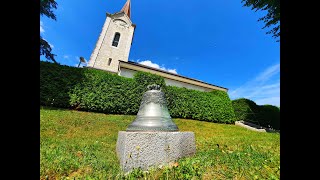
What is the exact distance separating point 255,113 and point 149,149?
20028mm

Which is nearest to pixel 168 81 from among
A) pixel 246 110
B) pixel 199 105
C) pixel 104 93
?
pixel 199 105

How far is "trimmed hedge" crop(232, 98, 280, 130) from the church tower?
15.4 metres

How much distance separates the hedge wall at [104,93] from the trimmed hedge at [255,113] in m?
4.33

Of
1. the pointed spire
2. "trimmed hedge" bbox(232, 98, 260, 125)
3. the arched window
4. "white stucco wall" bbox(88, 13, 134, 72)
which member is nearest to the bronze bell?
"trimmed hedge" bbox(232, 98, 260, 125)

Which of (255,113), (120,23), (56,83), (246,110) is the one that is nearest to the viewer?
(56,83)

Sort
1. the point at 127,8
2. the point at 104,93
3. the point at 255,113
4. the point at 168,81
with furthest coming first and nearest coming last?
the point at 127,8, the point at 168,81, the point at 255,113, the point at 104,93

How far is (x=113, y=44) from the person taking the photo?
2680 centimetres

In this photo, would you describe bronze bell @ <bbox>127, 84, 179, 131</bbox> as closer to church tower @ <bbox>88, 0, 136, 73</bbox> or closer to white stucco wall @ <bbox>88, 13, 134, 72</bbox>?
church tower @ <bbox>88, 0, 136, 73</bbox>

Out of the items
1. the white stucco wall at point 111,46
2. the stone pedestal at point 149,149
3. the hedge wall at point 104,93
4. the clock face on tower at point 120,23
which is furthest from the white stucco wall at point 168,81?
the stone pedestal at point 149,149

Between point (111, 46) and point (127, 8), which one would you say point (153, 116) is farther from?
point (127, 8)

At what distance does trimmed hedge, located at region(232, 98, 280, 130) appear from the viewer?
65.6 feet

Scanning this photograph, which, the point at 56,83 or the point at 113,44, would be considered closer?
the point at 56,83
